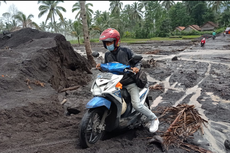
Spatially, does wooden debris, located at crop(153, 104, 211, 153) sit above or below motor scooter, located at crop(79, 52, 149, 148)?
below

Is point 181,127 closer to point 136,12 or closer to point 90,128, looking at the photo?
point 90,128

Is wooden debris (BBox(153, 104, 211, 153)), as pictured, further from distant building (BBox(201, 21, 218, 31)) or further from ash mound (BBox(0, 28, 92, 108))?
distant building (BBox(201, 21, 218, 31))

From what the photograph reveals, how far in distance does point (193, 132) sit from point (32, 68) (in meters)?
5.45

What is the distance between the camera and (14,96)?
193 inches

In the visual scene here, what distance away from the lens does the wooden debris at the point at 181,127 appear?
3.24 meters

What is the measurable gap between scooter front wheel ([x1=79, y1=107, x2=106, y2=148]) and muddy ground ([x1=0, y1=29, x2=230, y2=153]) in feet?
0.41

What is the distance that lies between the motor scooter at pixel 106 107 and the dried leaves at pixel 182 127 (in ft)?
2.60

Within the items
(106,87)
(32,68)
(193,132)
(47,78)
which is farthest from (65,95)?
(193,132)

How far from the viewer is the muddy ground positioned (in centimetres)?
329

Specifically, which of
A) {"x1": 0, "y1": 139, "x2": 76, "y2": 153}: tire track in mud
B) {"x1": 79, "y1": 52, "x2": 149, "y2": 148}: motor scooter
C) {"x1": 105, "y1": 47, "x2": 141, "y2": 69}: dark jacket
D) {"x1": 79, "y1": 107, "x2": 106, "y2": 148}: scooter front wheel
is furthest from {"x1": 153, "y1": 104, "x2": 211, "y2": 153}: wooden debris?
{"x1": 0, "y1": 139, "x2": 76, "y2": 153}: tire track in mud

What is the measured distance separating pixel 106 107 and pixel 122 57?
3.31 ft

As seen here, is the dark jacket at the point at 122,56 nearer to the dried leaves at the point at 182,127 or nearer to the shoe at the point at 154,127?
the shoe at the point at 154,127

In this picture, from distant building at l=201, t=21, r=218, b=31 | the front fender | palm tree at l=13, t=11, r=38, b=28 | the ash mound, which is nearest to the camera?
the front fender

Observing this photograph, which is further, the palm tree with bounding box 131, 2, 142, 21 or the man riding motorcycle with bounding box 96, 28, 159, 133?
the palm tree with bounding box 131, 2, 142, 21
